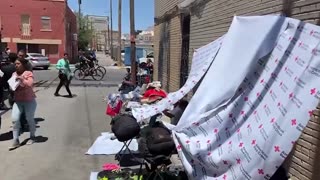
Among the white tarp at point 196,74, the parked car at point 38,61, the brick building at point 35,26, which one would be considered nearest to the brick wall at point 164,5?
the white tarp at point 196,74

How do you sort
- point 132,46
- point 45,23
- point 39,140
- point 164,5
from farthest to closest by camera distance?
point 45,23 → point 132,46 → point 164,5 → point 39,140

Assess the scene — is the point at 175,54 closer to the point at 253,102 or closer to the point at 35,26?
the point at 253,102

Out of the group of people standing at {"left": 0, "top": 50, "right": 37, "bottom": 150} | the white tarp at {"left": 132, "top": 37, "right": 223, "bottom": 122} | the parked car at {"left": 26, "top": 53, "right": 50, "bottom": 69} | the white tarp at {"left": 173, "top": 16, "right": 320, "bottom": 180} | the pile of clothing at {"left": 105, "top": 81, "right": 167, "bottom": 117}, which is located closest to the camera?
the white tarp at {"left": 173, "top": 16, "right": 320, "bottom": 180}

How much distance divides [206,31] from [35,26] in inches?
1543

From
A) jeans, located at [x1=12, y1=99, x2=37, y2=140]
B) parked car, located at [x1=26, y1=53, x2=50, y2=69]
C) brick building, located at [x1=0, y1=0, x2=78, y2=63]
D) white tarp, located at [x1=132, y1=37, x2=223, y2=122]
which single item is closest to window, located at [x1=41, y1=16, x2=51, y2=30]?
brick building, located at [x1=0, y1=0, x2=78, y2=63]

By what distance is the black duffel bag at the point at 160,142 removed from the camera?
4469 mm

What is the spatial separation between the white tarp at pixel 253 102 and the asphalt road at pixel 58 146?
3.05 m

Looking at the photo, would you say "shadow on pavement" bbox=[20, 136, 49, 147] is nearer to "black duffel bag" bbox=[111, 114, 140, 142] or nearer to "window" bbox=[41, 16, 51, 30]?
"black duffel bag" bbox=[111, 114, 140, 142]

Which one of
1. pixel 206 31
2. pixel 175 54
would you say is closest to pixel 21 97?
pixel 206 31

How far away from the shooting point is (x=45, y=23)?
45.8 metres

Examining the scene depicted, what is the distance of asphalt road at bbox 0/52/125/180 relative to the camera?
6562mm

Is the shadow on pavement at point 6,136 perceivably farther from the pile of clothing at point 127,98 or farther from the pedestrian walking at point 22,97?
the pile of clothing at point 127,98

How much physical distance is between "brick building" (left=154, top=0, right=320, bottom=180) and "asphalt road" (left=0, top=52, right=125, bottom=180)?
2.65 metres

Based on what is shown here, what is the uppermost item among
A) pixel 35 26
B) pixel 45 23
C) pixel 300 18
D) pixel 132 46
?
pixel 45 23
